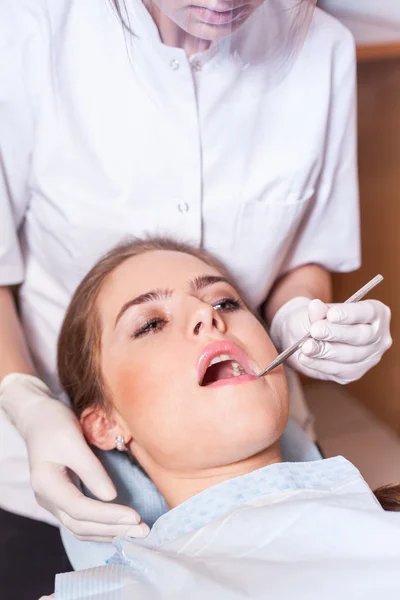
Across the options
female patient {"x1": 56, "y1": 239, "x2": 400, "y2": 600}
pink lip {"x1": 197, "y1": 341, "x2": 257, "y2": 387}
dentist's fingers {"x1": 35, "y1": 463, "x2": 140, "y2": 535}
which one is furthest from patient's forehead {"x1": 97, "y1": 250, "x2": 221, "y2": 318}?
dentist's fingers {"x1": 35, "y1": 463, "x2": 140, "y2": 535}

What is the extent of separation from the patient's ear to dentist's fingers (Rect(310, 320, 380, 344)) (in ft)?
0.95

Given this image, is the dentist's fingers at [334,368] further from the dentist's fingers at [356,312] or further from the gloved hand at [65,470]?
the gloved hand at [65,470]

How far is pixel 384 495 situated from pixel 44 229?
0.60 meters

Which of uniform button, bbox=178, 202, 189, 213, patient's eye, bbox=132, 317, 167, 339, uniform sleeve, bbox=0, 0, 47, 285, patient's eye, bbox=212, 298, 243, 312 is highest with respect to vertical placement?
uniform sleeve, bbox=0, 0, 47, 285

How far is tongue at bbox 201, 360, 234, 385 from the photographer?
1011mm

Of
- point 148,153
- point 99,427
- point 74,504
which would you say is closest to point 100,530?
point 74,504

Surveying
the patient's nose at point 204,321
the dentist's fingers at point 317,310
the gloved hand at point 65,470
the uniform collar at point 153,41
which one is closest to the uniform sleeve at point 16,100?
the uniform collar at point 153,41

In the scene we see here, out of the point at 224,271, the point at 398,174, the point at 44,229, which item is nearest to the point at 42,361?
the point at 44,229

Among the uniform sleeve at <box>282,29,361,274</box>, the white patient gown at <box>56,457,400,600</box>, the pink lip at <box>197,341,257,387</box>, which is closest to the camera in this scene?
the white patient gown at <box>56,457,400,600</box>

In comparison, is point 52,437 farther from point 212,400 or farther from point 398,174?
point 398,174

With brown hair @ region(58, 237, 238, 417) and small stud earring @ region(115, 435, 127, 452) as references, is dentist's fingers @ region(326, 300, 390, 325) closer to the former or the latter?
brown hair @ region(58, 237, 238, 417)

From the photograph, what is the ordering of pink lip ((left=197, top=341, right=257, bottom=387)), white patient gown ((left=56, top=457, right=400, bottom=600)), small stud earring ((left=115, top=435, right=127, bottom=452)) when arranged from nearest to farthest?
1. white patient gown ((left=56, top=457, right=400, bottom=600))
2. pink lip ((left=197, top=341, right=257, bottom=387))
3. small stud earring ((left=115, top=435, right=127, bottom=452))

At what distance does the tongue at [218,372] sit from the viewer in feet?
3.32

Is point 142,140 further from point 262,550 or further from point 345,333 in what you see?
point 262,550
